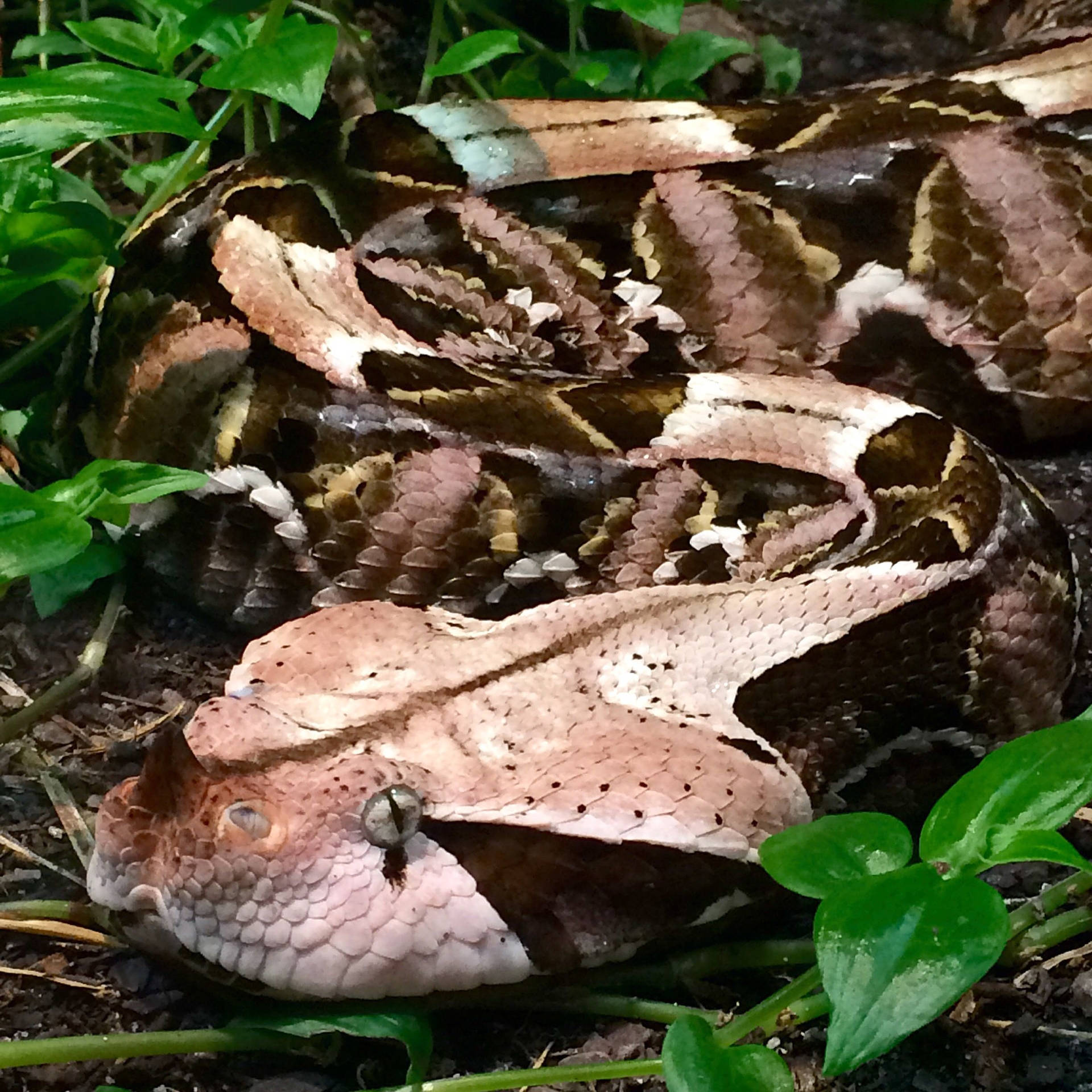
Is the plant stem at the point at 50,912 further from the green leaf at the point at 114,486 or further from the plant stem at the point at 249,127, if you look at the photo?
the plant stem at the point at 249,127

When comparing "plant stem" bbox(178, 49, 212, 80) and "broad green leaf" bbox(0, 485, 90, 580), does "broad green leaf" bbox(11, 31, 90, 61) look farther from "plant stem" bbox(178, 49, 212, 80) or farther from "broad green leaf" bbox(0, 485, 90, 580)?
"broad green leaf" bbox(0, 485, 90, 580)

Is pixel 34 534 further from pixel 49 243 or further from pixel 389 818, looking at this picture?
pixel 49 243

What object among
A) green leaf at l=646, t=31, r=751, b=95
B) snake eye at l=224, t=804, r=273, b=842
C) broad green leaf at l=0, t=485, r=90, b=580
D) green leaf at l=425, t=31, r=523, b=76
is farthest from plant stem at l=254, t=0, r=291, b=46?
snake eye at l=224, t=804, r=273, b=842

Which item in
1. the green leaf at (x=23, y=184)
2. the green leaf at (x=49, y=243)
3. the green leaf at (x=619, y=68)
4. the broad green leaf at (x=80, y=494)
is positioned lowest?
the broad green leaf at (x=80, y=494)

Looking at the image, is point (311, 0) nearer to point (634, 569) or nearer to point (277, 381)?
point (277, 381)

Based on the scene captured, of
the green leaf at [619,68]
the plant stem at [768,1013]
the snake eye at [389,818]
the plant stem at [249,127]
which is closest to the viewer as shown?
the plant stem at [768,1013]

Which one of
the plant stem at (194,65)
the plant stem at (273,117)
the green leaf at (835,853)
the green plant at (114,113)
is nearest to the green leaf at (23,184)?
the green plant at (114,113)

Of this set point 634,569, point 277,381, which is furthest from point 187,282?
point 634,569
